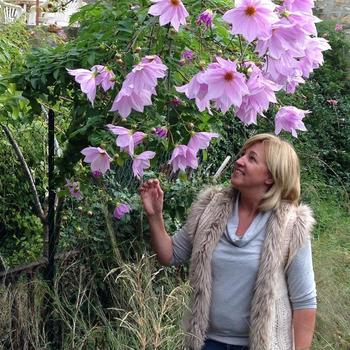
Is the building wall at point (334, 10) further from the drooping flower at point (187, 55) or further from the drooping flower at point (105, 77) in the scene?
the drooping flower at point (105, 77)

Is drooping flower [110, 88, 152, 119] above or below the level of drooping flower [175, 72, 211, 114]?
below

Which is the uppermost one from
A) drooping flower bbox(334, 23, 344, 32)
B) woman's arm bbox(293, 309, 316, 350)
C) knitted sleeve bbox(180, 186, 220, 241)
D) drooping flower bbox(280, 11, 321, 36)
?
drooping flower bbox(280, 11, 321, 36)

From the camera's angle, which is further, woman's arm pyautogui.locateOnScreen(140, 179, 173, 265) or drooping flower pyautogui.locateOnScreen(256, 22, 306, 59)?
woman's arm pyautogui.locateOnScreen(140, 179, 173, 265)

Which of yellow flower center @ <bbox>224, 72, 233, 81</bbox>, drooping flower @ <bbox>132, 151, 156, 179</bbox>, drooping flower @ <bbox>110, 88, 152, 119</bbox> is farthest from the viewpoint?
drooping flower @ <bbox>132, 151, 156, 179</bbox>

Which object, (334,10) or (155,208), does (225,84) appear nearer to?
(155,208)

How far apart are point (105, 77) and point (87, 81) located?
6cm

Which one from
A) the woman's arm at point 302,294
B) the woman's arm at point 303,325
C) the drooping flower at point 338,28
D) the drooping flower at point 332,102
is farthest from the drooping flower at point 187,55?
the drooping flower at point 338,28

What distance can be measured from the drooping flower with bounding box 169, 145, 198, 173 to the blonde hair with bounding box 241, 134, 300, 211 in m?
0.38

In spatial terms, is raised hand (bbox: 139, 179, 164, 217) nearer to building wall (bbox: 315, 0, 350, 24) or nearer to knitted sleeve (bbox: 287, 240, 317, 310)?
knitted sleeve (bbox: 287, 240, 317, 310)

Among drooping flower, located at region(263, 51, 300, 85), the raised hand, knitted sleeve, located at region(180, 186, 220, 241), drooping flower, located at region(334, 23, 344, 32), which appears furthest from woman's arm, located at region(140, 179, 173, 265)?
drooping flower, located at region(334, 23, 344, 32)

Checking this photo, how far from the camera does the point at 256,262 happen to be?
7.72ft

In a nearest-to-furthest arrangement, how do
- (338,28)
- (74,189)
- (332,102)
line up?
(74,189)
(332,102)
(338,28)

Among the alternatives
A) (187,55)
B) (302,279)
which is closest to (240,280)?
(302,279)

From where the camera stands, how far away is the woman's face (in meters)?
2.42
